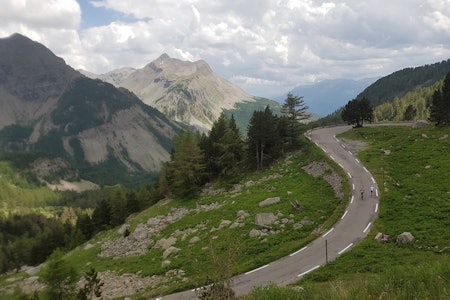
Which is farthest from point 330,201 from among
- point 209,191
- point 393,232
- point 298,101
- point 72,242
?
point 72,242

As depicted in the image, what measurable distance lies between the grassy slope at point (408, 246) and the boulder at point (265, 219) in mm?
11366

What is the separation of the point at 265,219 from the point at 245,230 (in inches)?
109

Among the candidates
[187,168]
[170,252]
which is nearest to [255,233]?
[170,252]

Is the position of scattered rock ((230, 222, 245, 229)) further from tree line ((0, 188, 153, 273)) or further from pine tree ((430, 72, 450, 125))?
tree line ((0, 188, 153, 273))

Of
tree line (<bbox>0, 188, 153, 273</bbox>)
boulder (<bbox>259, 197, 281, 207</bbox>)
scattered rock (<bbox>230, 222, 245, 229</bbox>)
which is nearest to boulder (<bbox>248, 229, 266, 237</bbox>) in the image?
scattered rock (<bbox>230, 222, 245, 229</bbox>)

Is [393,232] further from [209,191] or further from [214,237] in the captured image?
[209,191]

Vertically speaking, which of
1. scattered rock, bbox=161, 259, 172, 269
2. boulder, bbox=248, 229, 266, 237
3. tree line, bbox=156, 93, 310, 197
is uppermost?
tree line, bbox=156, 93, 310, 197

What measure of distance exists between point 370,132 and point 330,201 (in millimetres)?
41281

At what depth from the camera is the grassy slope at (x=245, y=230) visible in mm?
34469

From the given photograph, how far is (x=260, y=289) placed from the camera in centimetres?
1357

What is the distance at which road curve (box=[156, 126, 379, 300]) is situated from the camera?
96.8 feet

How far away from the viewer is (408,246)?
98.6 feet

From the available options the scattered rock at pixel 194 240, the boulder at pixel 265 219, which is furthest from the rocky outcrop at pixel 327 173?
the scattered rock at pixel 194 240

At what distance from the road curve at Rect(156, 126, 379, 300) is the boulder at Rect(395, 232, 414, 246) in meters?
3.70
